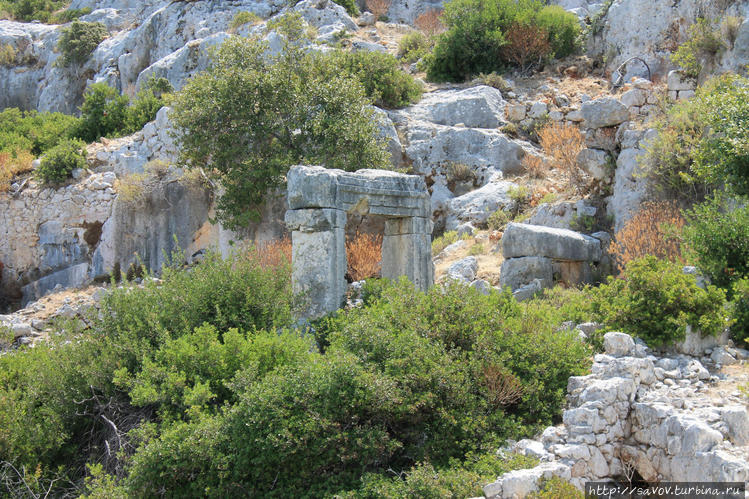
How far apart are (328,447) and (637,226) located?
23.5 ft

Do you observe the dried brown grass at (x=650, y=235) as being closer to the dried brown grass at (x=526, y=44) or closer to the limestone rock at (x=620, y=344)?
the limestone rock at (x=620, y=344)

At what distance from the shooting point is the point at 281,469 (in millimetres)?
6676

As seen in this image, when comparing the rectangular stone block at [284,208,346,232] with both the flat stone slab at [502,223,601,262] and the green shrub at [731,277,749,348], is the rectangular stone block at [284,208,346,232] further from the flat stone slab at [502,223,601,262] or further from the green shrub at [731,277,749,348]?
the green shrub at [731,277,749,348]

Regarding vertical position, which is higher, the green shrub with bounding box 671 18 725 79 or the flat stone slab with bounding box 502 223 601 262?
the green shrub with bounding box 671 18 725 79

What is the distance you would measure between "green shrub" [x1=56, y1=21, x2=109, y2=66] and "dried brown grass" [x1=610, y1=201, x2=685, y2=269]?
68.5 feet

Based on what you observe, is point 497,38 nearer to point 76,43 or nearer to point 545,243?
point 545,243

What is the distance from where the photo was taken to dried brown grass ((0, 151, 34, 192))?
18430 millimetres

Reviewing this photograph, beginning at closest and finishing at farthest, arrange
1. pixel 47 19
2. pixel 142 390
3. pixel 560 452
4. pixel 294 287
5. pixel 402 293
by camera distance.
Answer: pixel 560 452
pixel 142 390
pixel 402 293
pixel 294 287
pixel 47 19

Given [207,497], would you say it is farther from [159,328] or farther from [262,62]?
[262,62]

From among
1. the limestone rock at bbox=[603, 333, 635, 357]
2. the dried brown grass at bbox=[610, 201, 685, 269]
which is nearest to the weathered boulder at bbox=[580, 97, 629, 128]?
the dried brown grass at bbox=[610, 201, 685, 269]

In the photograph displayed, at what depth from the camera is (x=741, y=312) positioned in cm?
793

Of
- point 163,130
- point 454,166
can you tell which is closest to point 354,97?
point 454,166

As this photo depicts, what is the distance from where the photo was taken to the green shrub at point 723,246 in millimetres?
8305

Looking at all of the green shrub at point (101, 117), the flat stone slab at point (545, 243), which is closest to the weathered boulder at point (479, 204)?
the flat stone slab at point (545, 243)
